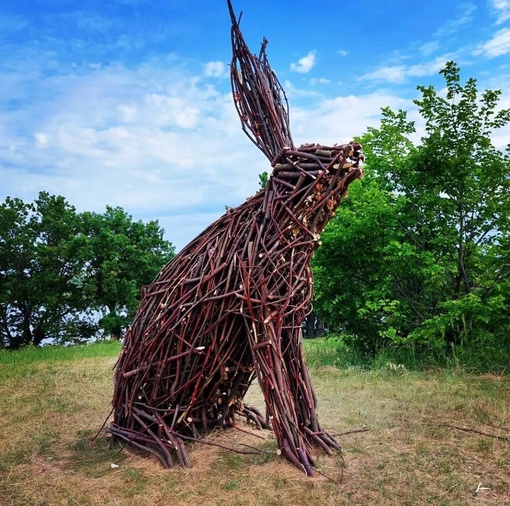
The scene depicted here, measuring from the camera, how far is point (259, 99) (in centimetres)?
416

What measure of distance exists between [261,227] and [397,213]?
6007 mm

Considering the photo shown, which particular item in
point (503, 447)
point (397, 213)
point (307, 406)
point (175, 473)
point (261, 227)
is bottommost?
point (503, 447)

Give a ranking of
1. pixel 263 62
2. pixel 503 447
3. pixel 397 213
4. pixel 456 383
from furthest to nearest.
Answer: pixel 397 213
pixel 456 383
pixel 503 447
pixel 263 62

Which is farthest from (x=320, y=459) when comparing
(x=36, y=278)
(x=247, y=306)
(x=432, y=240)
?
(x=36, y=278)

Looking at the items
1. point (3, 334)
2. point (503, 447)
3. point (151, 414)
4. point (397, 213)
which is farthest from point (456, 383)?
point (3, 334)

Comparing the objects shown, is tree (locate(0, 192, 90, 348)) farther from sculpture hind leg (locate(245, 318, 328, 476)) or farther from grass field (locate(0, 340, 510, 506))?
sculpture hind leg (locate(245, 318, 328, 476))

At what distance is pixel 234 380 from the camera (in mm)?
4434

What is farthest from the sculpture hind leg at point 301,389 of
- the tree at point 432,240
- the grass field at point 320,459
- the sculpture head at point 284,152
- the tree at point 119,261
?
the tree at point 119,261

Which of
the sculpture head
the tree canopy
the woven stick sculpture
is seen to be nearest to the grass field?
the woven stick sculpture

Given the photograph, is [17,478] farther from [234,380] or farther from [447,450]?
[447,450]

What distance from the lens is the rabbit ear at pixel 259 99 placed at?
413 centimetres

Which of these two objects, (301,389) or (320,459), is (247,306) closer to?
(301,389)

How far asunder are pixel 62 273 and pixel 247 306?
1915 centimetres

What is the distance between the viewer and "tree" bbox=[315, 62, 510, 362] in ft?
28.9
